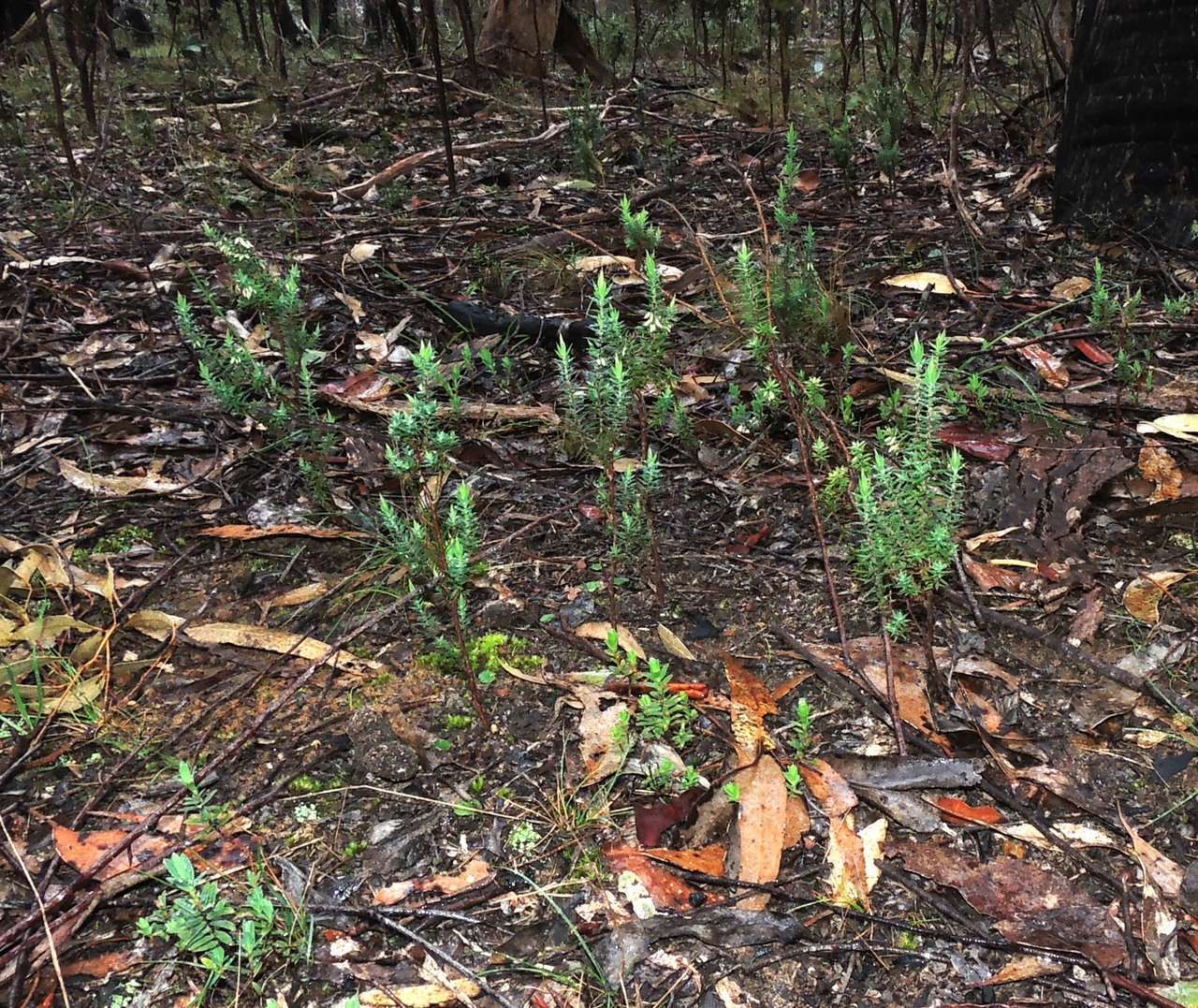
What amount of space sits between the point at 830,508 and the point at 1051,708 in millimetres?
679

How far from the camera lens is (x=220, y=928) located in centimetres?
139

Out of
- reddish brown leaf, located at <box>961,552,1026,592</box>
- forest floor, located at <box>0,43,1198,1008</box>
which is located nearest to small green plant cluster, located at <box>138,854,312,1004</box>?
forest floor, located at <box>0,43,1198,1008</box>

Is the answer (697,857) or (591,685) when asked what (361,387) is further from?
(697,857)

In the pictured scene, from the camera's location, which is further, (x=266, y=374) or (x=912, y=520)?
(x=266, y=374)

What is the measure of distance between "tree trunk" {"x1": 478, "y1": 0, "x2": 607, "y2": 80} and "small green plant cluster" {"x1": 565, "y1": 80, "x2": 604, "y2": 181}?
7.98 ft

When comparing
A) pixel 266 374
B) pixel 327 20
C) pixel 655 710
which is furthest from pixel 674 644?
pixel 327 20

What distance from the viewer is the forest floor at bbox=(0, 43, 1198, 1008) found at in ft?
4.61

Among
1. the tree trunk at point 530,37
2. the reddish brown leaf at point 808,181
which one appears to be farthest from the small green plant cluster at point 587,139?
the tree trunk at point 530,37

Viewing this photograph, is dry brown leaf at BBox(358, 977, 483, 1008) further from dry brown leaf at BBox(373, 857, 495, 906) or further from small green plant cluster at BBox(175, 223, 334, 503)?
small green plant cluster at BBox(175, 223, 334, 503)

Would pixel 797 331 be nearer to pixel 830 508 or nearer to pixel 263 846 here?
pixel 830 508

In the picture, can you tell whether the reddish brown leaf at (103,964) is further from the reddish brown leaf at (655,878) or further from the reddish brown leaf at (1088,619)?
the reddish brown leaf at (1088,619)

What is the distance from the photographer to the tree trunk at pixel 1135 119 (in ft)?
11.4

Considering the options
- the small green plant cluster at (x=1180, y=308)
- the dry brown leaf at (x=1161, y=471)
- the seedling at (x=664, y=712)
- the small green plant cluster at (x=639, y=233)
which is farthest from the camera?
the small green plant cluster at (x=639, y=233)

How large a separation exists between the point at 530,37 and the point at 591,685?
7.44 metres
